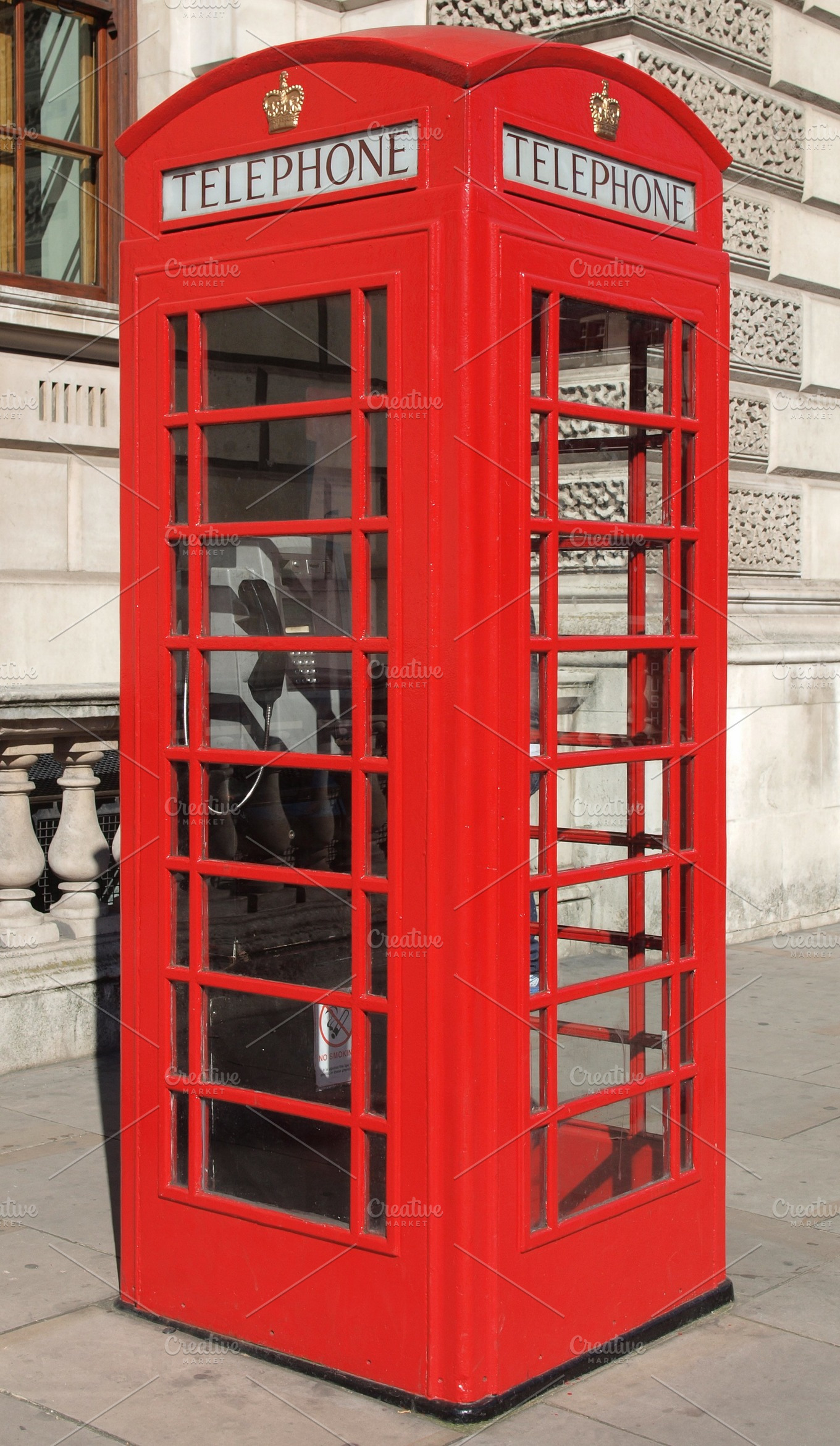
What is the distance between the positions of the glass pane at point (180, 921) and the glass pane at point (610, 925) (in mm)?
774

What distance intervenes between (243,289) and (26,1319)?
226cm

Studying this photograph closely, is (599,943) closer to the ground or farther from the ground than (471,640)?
closer to the ground

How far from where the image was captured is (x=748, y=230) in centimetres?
805

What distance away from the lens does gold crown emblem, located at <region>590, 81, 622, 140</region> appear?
316 cm

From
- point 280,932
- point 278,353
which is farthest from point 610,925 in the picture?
point 278,353

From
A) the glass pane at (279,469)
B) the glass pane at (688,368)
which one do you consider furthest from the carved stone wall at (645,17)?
the glass pane at (279,469)

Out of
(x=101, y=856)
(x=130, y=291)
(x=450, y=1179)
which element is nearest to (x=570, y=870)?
(x=450, y=1179)

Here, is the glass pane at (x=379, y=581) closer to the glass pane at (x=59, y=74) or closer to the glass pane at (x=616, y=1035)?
the glass pane at (x=616, y=1035)

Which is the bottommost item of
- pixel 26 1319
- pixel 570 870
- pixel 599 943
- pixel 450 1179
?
pixel 26 1319

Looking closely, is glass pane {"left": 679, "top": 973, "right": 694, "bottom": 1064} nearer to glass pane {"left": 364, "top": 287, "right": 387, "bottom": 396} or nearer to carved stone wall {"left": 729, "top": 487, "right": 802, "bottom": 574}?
glass pane {"left": 364, "top": 287, "right": 387, "bottom": 396}

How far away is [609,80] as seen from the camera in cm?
321

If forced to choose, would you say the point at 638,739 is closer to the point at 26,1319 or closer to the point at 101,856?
the point at 26,1319

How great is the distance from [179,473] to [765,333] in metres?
5.54

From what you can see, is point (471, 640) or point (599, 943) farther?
point (599, 943)
